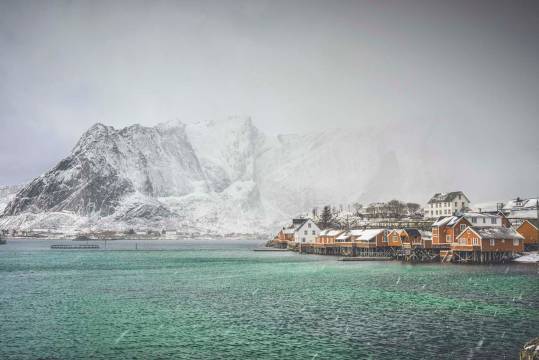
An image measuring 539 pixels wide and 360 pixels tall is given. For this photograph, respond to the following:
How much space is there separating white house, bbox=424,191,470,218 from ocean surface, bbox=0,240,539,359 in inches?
4495

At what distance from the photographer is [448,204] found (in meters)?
176

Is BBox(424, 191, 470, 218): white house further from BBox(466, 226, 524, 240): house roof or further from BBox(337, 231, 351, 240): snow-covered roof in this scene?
BBox(466, 226, 524, 240): house roof

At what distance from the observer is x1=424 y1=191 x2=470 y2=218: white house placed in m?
175

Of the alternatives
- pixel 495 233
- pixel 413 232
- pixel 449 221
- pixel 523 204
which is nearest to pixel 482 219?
pixel 449 221

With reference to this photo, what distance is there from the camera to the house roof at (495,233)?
90062 millimetres

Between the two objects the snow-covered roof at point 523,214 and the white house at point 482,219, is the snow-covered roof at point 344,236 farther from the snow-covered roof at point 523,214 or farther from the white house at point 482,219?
the snow-covered roof at point 523,214

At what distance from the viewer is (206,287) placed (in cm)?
5822

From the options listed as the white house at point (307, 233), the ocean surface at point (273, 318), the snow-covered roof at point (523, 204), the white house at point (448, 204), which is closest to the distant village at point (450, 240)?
the snow-covered roof at point (523, 204)

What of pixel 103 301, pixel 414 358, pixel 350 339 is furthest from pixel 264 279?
pixel 414 358

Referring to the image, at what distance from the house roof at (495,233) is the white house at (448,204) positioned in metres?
79.9

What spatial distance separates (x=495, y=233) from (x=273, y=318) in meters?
68.0

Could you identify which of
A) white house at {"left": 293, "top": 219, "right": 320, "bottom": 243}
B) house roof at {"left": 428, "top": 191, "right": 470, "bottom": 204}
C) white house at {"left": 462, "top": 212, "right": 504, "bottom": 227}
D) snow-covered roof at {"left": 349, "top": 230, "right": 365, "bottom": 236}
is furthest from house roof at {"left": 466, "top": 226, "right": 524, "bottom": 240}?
house roof at {"left": 428, "top": 191, "right": 470, "bottom": 204}

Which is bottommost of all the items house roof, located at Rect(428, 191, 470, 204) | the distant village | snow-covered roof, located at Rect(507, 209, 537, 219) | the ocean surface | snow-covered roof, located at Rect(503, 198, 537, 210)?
the ocean surface

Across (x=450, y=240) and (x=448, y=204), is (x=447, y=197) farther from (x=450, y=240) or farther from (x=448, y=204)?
(x=450, y=240)
